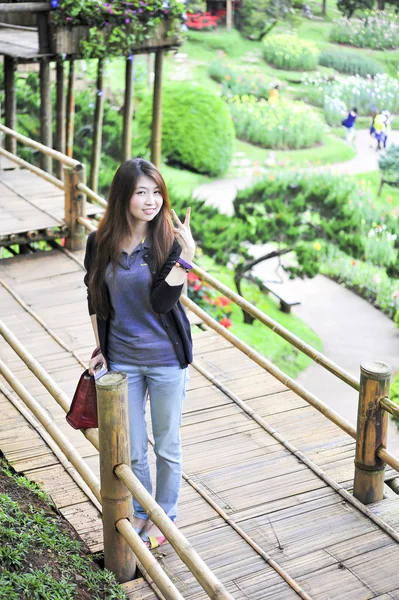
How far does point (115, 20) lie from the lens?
291 inches

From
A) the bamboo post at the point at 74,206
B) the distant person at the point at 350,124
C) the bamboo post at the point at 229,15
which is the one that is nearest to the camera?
the bamboo post at the point at 74,206

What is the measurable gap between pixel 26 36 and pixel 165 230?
19.8 ft

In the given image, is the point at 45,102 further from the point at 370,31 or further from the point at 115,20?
the point at 370,31

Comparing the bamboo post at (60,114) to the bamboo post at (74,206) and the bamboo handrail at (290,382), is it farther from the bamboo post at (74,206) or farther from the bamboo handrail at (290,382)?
the bamboo handrail at (290,382)

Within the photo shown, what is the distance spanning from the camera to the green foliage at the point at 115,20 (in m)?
7.13

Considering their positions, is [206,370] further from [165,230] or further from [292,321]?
[292,321]

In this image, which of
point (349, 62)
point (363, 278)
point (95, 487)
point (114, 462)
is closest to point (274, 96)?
point (349, 62)

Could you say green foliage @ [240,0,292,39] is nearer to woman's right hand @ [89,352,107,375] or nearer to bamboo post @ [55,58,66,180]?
bamboo post @ [55,58,66,180]

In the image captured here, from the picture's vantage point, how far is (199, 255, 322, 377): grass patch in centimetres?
984

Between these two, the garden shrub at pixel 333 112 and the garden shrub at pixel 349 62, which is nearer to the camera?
the garden shrub at pixel 333 112

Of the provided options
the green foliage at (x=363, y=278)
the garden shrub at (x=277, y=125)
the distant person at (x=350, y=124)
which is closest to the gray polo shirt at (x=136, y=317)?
the green foliage at (x=363, y=278)

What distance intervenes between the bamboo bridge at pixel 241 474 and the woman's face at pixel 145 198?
0.75m

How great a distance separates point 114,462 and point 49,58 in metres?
5.30

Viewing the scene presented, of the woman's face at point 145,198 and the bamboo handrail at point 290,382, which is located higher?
the woman's face at point 145,198
